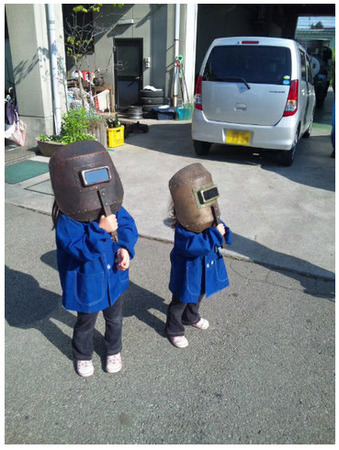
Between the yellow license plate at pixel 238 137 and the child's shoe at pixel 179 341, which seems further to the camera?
the yellow license plate at pixel 238 137

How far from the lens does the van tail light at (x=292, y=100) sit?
5648mm

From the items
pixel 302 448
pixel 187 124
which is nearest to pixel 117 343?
pixel 302 448

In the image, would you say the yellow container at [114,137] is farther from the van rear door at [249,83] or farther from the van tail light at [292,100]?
the van tail light at [292,100]

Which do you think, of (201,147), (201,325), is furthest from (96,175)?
(201,147)

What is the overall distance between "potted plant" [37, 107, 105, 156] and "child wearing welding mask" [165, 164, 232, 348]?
442 centimetres

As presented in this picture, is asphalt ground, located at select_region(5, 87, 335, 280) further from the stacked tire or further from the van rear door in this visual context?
the stacked tire

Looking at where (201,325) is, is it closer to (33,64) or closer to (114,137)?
(114,137)

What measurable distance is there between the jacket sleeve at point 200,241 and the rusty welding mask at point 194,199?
0.04 meters

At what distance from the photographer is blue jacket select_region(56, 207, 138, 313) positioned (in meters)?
1.84

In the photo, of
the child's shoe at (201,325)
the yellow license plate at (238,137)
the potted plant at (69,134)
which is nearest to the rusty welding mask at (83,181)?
the child's shoe at (201,325)

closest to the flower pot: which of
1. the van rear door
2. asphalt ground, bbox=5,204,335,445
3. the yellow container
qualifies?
the yellow container

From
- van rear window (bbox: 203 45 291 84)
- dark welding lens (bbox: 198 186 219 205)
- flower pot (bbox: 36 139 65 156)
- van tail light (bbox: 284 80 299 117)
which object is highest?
van rear window (bbox: 203 45 291 84)

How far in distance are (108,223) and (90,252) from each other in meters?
0.18

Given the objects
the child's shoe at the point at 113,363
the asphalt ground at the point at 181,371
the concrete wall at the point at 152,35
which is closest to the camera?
the asphalt ground at the point at 181,371
